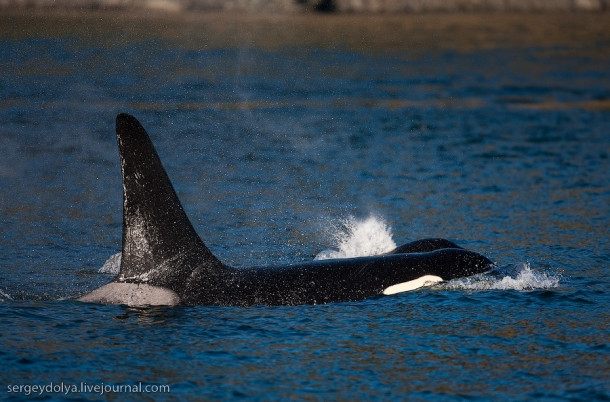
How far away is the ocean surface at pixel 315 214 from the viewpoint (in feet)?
31.6

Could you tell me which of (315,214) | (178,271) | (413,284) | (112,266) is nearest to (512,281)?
(413,284)

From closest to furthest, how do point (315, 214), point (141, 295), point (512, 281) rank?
point (141, 295) → point (512, 281) → point (315, 214)

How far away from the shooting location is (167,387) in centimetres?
909

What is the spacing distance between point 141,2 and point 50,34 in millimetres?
9462

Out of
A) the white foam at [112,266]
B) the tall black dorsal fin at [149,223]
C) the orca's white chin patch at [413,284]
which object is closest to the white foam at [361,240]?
the orca's white chin patch at [413,284]

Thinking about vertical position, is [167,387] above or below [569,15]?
below

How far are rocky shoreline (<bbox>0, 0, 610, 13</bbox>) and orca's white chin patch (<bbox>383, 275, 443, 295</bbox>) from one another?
138 ft

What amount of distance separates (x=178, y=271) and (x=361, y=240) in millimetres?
4899

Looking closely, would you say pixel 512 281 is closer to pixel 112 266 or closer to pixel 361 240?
pixel 361 240

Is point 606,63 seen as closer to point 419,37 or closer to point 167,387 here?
point 419,37

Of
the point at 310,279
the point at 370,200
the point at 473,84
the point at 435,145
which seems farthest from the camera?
the point at 473,84

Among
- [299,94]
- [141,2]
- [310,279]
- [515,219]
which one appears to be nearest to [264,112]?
[299,94]

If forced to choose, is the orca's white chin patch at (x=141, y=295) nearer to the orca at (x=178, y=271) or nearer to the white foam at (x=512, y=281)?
the orca at (x=178, y=271)

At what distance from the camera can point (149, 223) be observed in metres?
11.0
